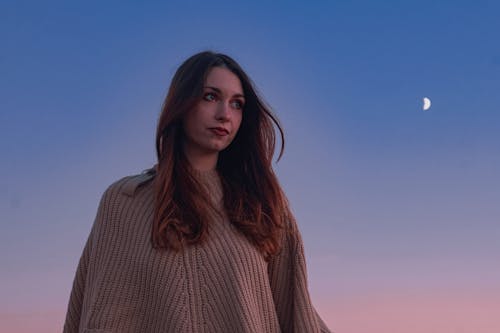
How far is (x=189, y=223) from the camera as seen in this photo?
11.4ft

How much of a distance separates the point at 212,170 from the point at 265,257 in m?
0.51

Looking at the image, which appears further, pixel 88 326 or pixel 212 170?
pixel 212 170

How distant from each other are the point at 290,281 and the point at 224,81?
1.03 m

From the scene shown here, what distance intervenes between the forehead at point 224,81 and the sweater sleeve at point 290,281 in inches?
29.1

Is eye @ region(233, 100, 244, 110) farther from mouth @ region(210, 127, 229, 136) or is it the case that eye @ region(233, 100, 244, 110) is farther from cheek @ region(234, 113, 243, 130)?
mouth @ region(210, 127, 229, 136)

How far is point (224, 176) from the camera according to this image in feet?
12.6

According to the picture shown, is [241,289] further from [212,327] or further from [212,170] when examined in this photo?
[212,170]

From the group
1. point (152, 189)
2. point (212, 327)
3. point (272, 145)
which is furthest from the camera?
point (272, 145)

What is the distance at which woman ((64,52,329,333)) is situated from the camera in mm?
3402

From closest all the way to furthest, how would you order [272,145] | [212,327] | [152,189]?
1. [212,327]
2. [152,189]
3. [272,145]

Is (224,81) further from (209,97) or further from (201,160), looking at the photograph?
(201,160)

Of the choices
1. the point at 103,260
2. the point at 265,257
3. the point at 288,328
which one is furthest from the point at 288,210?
the point at 103,260

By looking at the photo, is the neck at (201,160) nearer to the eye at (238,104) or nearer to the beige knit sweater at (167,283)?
the beige knit sweater at (167,283)

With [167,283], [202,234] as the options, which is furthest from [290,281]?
[167,283]
